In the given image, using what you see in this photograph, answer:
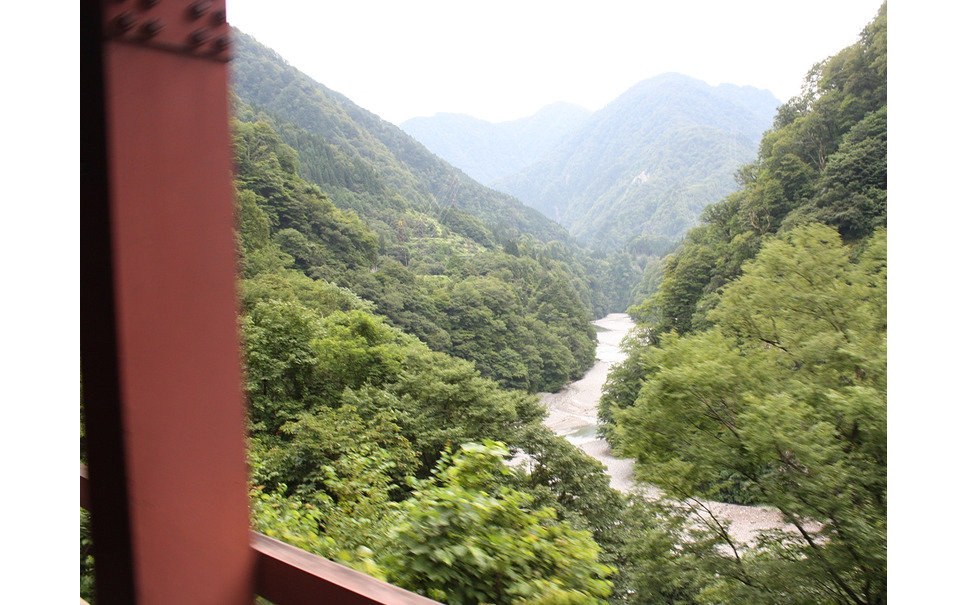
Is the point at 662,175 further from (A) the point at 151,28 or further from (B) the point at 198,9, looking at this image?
(A) the point at 151,28

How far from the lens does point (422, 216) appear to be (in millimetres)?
80812

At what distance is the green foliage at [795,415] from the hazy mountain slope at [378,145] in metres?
77.3

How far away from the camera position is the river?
21.5 m

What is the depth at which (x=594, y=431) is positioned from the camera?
3684 centimetres

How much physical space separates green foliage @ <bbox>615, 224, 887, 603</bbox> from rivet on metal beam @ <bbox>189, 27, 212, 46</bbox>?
936 cm

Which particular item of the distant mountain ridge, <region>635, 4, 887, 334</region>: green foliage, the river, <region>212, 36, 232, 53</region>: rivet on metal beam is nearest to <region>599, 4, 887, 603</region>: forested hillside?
the river

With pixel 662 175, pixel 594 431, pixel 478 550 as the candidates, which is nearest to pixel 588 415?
pixel 594 431

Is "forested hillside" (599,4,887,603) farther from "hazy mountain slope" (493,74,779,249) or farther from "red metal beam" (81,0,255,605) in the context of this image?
"hazy mountain slope" (493,74,779,249)

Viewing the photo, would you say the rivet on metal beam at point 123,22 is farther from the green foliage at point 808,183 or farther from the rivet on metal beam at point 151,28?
the green foliage at point 808,183

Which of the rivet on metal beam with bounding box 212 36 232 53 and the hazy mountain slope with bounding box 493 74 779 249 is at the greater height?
the hazy mountain slope with bounding box 493 74 779 249

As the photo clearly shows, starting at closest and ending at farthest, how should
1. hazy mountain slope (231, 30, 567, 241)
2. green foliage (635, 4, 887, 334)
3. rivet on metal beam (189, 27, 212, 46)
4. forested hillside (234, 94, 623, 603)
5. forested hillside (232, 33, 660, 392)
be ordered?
1. rivet on metal beam (189, 27, 212, 46)
2. forested hillside (234, 94, 623, 603)
3. green foliage (635, 4, 887, 334)
4. forested hillside (232, 33, 660, 392)
5. hazy mountain slope (231, 30, 567, 241)

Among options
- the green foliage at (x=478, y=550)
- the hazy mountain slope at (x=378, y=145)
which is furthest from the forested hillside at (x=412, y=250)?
the green foliage at (x=478, y=550)

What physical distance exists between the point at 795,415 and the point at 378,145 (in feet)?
352

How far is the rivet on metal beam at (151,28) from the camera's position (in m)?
1.05
